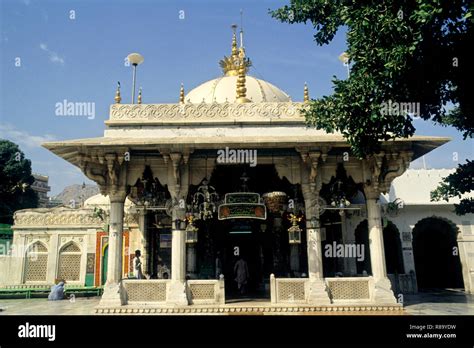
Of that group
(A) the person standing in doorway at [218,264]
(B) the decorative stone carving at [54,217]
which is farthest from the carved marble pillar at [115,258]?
(B) the decorative stone carving at [54,217]

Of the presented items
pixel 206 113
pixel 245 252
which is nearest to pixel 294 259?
pixel 245 252

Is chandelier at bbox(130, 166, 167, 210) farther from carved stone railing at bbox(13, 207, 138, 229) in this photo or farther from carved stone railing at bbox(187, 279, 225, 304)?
carved stone railing at bbox(13, 207, 138, 229)

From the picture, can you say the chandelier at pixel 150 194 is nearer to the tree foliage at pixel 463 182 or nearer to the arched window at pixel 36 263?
the tree foliage at pixel 463 182

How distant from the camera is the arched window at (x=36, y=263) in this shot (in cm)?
2198

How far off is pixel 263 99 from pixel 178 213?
10320 millimetres

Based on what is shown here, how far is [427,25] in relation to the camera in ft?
25.8

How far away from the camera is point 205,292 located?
38.5 feet

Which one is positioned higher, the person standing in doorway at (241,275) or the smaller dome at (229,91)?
the smaller dome at (229,91)

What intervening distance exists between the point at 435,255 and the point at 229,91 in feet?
45.0

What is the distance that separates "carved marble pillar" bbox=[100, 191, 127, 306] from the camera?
11484mm

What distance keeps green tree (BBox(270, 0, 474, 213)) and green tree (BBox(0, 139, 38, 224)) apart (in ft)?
108

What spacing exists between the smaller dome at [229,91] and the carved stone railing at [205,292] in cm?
1048
